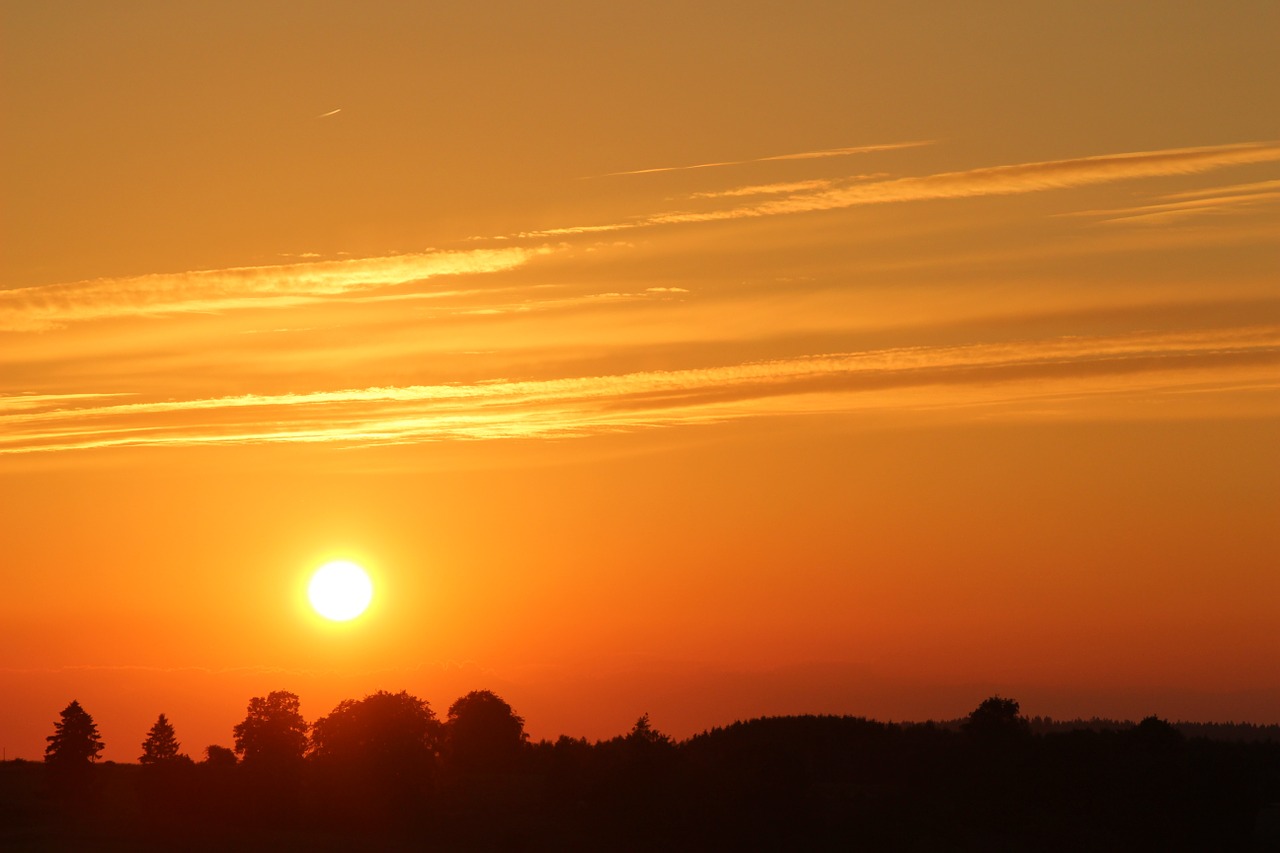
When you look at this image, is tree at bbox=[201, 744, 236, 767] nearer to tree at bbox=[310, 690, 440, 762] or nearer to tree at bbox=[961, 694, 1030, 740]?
tree at bbox=[310, 690, 440, 762]

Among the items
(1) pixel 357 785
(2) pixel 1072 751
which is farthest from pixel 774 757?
(1) pixel 357 785

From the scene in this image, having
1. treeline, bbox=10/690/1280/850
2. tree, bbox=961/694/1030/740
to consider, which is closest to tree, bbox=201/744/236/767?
treeline, bbox=10/690/1280/850

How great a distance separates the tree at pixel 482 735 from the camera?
17225 cm

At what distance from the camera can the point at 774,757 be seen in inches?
6422

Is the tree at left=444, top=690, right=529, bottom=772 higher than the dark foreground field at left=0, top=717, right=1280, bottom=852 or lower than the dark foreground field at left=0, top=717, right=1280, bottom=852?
higher

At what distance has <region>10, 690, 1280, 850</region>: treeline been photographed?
143 m

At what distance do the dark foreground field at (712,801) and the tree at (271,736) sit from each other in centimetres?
135

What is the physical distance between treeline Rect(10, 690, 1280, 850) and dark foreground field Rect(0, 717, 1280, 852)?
8.4 inches

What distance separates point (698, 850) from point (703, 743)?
1520 inches

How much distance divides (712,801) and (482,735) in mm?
32247

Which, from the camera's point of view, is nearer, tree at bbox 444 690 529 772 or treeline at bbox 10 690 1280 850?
treeline at bbox 10 690 1280 850

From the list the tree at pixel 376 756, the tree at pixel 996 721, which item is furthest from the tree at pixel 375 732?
the tree at pixel 996 721

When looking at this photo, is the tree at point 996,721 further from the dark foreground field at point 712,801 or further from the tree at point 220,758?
the tree at point 220,758

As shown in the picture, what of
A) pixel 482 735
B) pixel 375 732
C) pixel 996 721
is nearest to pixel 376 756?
pixel 375 732
